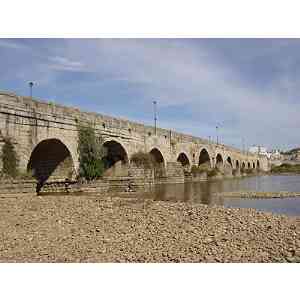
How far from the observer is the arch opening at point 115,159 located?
76.6ft

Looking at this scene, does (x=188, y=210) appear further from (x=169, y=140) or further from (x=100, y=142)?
(x=169, y=140)

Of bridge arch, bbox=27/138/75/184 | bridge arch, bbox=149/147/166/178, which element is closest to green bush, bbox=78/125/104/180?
bridge arch, bbox=27/138/75/184

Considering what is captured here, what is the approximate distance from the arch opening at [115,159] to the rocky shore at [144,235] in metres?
14.6

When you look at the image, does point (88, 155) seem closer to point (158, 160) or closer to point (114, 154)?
point (114, 154)

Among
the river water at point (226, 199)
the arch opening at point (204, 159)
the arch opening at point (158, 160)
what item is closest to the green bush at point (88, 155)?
the river water at point (226, 199)

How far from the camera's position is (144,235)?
253 inches

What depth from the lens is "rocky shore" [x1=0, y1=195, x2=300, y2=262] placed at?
5.48m

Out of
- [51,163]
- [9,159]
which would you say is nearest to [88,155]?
[51,163]

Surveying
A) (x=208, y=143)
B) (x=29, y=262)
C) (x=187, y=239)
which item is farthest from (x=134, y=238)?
(x=208, y=143)

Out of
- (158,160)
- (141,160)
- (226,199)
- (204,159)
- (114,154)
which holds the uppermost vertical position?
(204,159)

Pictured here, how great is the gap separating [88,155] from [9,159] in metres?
5.35

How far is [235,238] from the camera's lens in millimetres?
6043

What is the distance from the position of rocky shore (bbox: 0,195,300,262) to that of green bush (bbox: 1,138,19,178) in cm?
505

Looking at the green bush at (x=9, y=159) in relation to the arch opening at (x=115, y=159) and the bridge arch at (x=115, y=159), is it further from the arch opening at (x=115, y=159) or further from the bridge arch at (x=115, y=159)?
the arch opening at (x=115, y=159)
